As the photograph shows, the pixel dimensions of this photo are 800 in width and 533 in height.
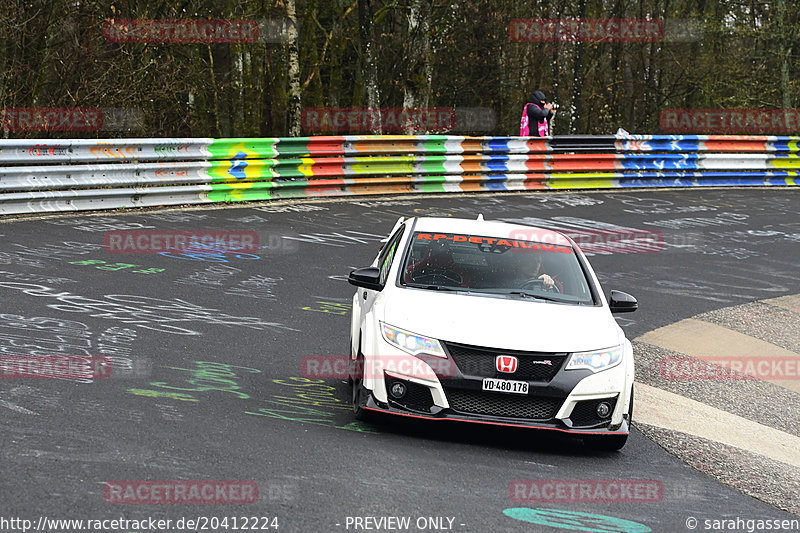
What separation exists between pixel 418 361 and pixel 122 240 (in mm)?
8356

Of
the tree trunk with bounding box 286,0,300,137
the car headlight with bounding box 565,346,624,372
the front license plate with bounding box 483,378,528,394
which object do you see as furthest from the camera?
the tree trunk with bounding box 286,0,300,137

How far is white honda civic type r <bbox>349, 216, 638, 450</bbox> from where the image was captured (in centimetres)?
691

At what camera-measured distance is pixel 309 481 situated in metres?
5.77

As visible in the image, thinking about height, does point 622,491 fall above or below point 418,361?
below

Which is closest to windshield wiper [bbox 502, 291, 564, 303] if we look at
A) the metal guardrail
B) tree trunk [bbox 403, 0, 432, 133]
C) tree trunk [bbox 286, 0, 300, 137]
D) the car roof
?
the car roof

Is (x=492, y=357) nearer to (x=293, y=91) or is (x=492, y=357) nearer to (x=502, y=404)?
(x=502, y=404)

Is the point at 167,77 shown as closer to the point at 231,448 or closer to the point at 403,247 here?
the point at 403,247

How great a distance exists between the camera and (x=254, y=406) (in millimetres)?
7484

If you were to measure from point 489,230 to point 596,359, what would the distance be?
1827 millimetres

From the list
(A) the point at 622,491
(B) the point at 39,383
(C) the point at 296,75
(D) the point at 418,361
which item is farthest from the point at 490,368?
(C) the point at 296,75

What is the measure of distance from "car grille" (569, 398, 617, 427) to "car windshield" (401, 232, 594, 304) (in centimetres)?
99
